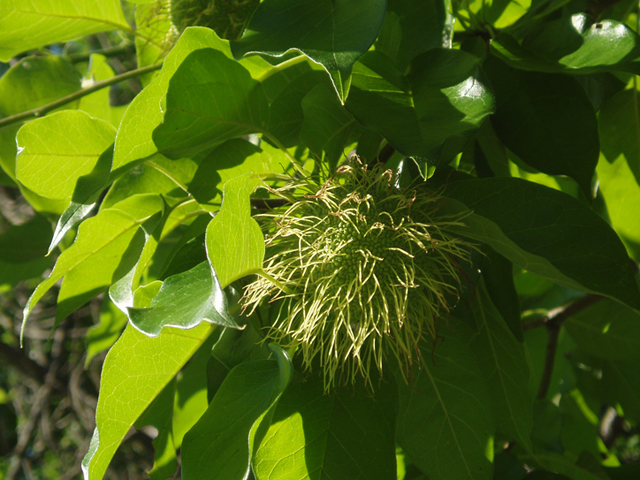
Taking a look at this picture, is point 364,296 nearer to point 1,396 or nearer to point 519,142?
point 519,142

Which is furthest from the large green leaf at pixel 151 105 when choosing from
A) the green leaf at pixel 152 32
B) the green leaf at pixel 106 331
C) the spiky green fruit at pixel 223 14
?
the green leaf at pixel 106 331

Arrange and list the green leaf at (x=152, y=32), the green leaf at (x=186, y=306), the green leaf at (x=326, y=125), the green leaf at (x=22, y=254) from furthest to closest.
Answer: the green leaf at (x=22, y=254)
the green leaf at (x=152, y=32)
the green leaf at (x=326, y=125)
the green leaf at (x=186, y=306)

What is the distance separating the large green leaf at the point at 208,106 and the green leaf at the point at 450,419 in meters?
0.33

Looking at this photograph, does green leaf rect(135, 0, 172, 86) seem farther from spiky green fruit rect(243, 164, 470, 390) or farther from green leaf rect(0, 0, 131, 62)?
spiky green fruit rect(243, 164, 470, 390)

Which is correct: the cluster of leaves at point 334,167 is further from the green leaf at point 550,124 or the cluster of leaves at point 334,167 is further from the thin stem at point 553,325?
the thin stem at point 553,325

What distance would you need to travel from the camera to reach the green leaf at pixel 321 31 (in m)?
0.45

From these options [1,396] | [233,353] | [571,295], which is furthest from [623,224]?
[1,396]

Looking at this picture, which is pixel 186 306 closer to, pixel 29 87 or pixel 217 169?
pixel 217 169

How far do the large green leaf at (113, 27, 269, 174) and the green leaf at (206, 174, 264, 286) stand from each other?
0.14 meters

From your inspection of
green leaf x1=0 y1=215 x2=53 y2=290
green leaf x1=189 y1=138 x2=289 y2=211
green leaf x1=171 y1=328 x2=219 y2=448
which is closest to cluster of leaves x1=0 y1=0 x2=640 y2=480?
green leaf x1=189 y1=138 x2=289 y2=211

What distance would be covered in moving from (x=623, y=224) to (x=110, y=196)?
68 cm

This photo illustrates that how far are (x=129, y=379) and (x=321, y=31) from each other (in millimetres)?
364

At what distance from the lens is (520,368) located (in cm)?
71

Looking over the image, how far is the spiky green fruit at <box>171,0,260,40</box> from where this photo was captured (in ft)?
2.54
